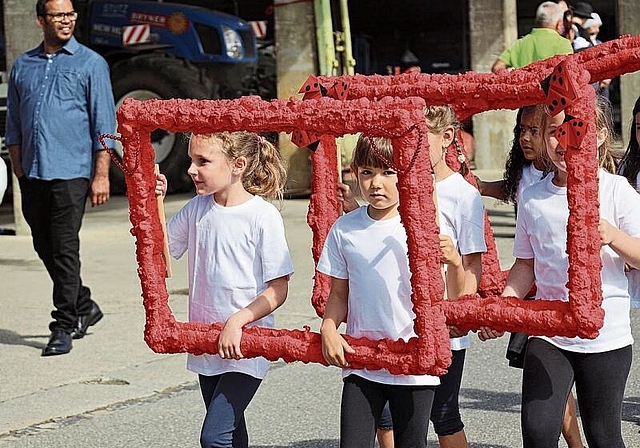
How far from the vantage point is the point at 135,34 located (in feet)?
54.4

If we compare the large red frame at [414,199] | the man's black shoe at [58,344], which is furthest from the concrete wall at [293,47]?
the large red frame at [414,199]

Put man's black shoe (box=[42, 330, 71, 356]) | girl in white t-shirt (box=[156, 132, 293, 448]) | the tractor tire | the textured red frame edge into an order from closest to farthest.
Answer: the textured red frame edge
girl in white t-shirt (box=[156, 132, 293, 448])
man's black shoe (box=[42, 330, 71, 356])
the tractor tire

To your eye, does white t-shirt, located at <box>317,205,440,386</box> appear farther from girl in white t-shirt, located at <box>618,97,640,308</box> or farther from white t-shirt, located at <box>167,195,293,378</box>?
girl in white t-shirt, located at <box>618,97,640,308</box>

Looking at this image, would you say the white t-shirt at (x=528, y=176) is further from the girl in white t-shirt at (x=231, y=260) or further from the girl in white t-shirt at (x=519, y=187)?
the girl in white t-shirt at (x=231, y=260)

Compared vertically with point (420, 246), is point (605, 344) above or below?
below

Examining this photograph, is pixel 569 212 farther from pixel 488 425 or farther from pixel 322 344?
pixel 488 425

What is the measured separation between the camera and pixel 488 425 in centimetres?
588

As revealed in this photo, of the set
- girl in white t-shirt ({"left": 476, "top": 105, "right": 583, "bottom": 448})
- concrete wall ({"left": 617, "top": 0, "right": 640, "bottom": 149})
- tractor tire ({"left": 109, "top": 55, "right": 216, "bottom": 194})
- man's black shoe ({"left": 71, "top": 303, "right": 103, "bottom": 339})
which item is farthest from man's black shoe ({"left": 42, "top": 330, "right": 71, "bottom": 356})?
concrete wall ({"left": 617, "top": 0, "right": 640, "bottom": 149})

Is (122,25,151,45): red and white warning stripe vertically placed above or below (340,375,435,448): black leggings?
above

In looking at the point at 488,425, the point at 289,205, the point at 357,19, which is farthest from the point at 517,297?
the point at 357,19

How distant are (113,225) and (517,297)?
9.67 meters

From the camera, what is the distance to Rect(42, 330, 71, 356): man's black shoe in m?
7.40

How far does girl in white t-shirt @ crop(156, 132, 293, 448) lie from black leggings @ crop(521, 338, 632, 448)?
2.70 ft

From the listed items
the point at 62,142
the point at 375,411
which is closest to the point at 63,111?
the point at 62,142
